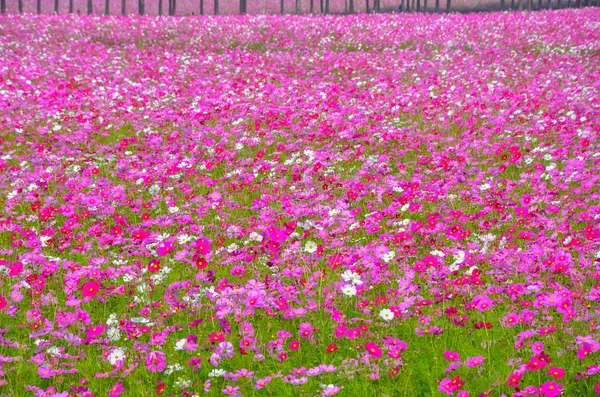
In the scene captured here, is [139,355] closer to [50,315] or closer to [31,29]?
[50,315]

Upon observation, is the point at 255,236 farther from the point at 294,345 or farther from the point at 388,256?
the point at 294,345

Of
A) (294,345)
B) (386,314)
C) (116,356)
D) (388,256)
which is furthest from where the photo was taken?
(388,256)

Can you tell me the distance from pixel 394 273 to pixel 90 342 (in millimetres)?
2686

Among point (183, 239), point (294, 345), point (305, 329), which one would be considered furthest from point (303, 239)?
point (294, 345)

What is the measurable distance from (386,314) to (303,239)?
2.29 metres

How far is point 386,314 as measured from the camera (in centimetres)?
431

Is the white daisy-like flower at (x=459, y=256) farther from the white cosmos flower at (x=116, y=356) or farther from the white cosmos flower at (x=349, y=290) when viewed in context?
the white cosmos flower at (x=116, y=356)

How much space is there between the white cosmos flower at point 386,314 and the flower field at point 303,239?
9cm

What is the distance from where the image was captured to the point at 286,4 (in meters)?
59.5

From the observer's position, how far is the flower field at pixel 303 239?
4020mm

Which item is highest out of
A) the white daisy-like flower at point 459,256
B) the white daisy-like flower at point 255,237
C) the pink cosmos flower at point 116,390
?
the white daisy-like flower at point 459,256

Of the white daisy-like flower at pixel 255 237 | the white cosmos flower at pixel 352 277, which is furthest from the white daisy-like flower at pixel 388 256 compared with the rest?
the white daisy-like flower at pixel 255 237

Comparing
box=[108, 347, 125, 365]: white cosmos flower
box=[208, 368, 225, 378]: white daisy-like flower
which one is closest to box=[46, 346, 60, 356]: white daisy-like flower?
box=[108, 347, 125, 365]: white cosmos flower

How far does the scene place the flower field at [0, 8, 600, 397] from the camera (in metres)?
4.02
